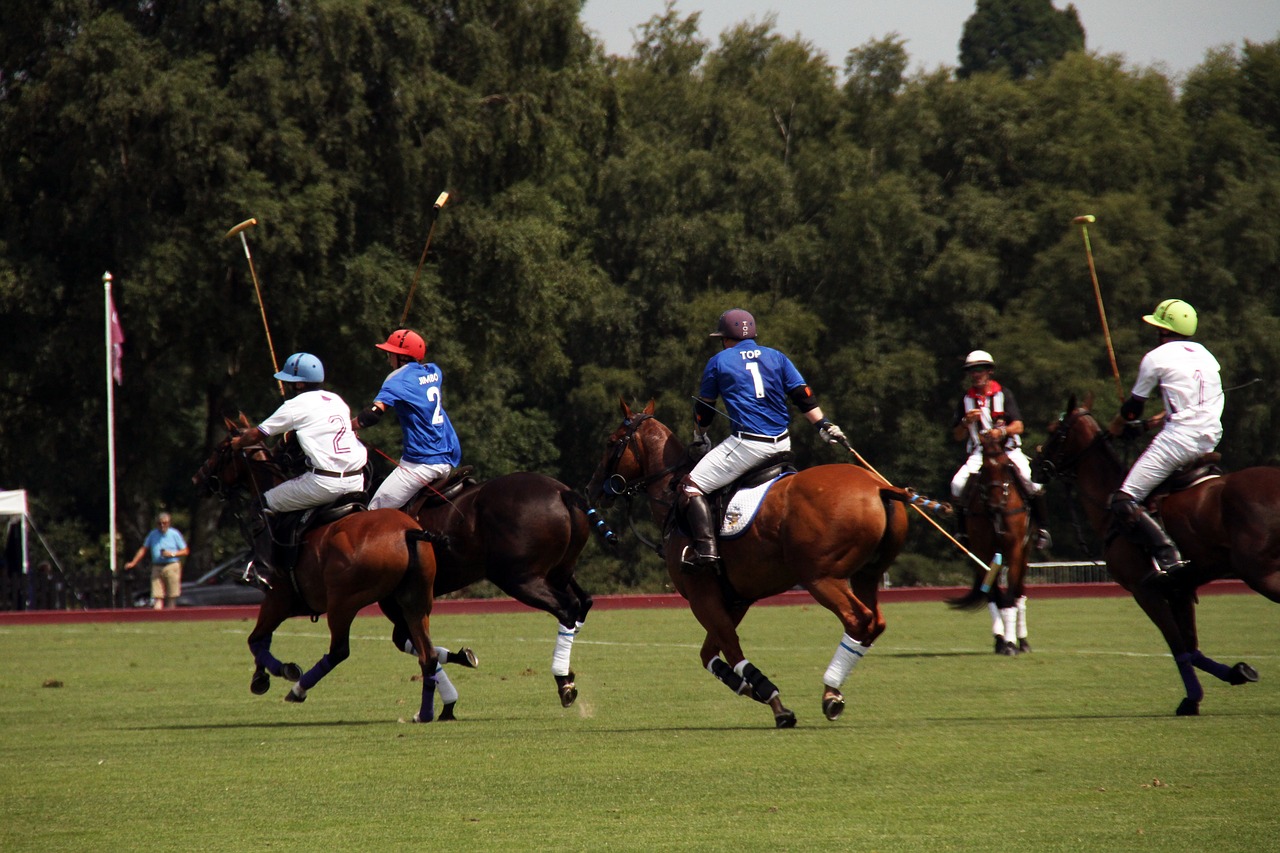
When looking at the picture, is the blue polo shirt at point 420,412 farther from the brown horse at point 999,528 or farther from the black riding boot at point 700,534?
the brown horse at point 999,528

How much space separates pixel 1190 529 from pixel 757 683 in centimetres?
267

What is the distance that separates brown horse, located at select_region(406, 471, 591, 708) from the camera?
10.9 metres

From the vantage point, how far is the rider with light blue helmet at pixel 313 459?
10648 millimetres

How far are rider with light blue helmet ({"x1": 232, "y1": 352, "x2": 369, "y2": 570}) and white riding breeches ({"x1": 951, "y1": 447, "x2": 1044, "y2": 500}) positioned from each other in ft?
18.9

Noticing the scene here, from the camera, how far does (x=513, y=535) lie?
1089cm

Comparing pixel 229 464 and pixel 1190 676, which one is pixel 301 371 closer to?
pixel 229 464

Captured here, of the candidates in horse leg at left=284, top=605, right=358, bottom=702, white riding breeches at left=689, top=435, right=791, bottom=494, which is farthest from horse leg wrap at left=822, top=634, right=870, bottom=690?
horse leg at left=284, top=605, right=358, bottom=702

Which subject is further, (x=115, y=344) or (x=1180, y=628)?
(x=115, y=344)

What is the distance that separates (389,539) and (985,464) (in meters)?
5.76

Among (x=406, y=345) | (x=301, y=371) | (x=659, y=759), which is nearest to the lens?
(x=659, y=759)

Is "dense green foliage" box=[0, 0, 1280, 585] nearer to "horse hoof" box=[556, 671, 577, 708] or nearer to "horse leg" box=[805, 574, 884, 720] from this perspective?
"horse hoof" box=[556, 671, 577, 708]

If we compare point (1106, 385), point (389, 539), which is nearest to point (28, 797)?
point (389, 539)

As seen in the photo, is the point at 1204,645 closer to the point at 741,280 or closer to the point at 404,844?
the point at 404,844

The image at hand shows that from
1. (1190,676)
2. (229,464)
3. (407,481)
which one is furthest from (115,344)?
(1190,676)
